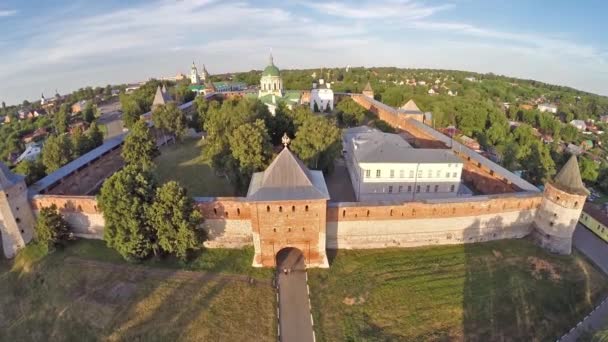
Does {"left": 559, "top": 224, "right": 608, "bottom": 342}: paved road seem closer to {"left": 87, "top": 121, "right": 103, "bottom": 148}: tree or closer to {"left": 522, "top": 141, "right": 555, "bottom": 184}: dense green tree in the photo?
{"left": 522, "top": 141, "right": 555, "bottom": 184}: dense green tree

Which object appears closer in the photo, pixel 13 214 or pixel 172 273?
pixel 172 273

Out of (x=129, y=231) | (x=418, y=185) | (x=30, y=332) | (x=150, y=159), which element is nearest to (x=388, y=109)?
(x=418, y=185)

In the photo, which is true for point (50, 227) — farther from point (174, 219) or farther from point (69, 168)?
point (174, 219)

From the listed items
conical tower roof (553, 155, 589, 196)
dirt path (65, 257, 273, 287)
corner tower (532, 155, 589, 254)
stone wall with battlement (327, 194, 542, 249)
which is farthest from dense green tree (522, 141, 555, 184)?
dirt path (65, 257, 273, 287)

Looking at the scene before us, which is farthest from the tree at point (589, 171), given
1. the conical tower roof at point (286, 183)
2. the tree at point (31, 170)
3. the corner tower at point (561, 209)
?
the tree at point (31, 170)

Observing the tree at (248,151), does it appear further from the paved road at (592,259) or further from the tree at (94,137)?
the paved road at (592,259)

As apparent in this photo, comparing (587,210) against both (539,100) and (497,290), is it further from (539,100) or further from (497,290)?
(539,100)

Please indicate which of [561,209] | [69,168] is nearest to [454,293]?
[561,209]
